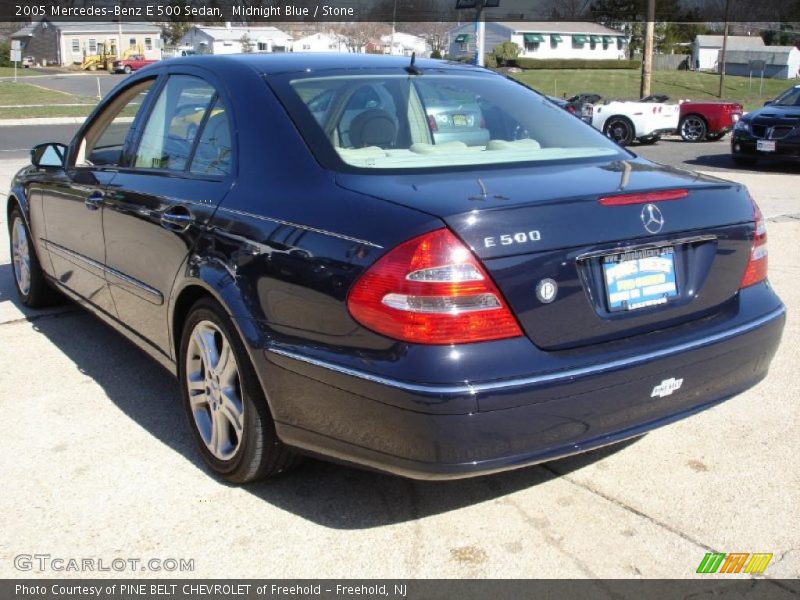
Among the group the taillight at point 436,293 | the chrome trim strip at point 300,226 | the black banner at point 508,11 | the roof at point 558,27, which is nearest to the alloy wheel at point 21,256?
the chrome trim strip at point 300,226

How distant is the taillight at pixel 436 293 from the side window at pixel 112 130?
86.8 inches

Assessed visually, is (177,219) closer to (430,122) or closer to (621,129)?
(430,122)

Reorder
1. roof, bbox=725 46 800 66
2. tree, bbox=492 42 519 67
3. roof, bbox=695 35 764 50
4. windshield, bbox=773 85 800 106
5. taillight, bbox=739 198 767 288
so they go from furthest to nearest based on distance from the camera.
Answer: roof, bbox=695 35 764 50 < roof, bbox=725 46 800 66 < tree, bbox=492 42 519 67 < windshield, bbox=773 85 800 106 < taillight, bbox=739 198 767 288

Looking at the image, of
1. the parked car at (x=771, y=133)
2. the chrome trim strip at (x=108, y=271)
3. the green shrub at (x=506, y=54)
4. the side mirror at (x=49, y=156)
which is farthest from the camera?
the green shrub at (x=506, y=54)

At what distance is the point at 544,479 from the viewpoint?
3439mm

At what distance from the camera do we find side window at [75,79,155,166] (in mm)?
4359

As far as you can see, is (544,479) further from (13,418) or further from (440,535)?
(13,418)

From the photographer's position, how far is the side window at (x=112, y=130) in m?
4.36

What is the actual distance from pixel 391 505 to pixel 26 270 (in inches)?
143

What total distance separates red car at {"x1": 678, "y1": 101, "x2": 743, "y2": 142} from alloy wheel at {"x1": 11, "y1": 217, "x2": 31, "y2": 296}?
1874cm

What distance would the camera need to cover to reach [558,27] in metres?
91.3

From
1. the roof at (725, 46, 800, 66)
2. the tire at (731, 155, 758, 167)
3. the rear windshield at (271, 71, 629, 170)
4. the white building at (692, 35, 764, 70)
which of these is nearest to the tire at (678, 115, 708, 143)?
the tire at (731, 155, 758, 167)

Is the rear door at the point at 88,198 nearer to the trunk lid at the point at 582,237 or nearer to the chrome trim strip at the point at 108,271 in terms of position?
the chrome trim strip at the point at 108,271

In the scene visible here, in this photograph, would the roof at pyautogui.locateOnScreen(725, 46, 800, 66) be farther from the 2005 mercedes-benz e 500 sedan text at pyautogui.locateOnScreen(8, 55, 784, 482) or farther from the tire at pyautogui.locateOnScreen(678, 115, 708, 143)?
the 2005 mercedes-benz e 500 sedan text at pyautogui.locateOnScreen(8, 55, 784, 482)
